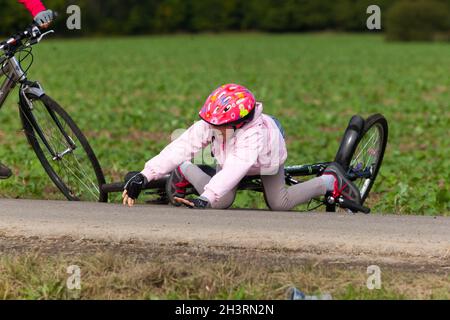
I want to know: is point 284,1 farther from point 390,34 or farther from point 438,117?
point 438,117

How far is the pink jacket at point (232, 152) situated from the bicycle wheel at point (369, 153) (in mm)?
1216

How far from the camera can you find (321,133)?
1500 centimetres

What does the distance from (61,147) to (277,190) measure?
166 cm

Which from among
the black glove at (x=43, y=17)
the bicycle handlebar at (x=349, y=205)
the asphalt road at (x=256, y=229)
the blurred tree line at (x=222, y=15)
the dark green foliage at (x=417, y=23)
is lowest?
the asphalt road at (x=256, y=229)

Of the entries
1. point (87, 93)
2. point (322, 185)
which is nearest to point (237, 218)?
point (322, 185)

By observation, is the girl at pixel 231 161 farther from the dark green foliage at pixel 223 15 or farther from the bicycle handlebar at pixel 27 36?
the dark green foliage at pixel 223 15

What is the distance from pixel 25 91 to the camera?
23.2ft

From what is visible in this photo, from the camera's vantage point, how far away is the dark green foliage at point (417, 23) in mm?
72375

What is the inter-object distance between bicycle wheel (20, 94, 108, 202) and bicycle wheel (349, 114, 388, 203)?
1.97 metres

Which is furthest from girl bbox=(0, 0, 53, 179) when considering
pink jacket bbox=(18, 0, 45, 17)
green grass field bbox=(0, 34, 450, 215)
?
green grass field bbox=(0, 34, 450, 215)

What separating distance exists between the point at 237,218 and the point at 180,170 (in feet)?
2.48

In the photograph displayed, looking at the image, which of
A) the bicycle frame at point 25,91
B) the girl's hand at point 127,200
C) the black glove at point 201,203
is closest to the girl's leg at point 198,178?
the black glove at point 201,203

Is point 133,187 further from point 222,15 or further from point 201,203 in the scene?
point 222,15

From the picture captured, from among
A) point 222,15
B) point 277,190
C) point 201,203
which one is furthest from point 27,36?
point 222,15
